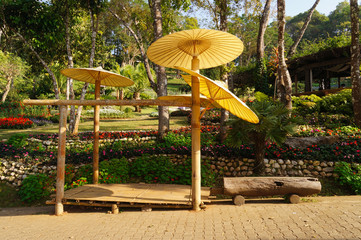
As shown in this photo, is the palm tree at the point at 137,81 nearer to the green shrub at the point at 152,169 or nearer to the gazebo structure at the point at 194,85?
the green shrub at the point at 152,169

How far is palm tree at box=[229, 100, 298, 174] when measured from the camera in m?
5.75

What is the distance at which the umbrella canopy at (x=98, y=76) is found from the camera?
18.4 feet

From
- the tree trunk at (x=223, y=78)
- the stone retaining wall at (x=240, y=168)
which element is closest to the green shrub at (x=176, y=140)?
the stone retaining wall at (x=240, y=168)

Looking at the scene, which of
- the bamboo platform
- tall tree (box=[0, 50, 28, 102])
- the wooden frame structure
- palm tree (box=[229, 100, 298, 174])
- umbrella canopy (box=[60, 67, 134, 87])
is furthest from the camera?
tall tree (box=[0, 50, 28, 102])

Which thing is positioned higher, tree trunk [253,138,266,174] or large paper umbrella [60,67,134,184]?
large paper umbrella [60,67,134,184]

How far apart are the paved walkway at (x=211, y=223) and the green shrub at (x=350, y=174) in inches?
34.1

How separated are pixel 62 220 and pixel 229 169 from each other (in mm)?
4504

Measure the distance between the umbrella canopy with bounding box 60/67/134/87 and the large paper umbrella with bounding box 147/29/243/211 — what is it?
4.68ft

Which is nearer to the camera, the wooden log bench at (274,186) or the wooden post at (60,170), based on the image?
the wooden log bench at (274,186)

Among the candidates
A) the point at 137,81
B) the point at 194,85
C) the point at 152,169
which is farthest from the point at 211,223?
the point at 137,81

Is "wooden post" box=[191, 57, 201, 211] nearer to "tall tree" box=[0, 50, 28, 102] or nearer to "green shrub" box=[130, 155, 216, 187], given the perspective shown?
"green shrub" box=[130, 155, 216, 187]

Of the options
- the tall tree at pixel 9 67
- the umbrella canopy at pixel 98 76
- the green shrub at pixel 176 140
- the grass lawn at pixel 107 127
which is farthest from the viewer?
the tall tree at pixel 9 67

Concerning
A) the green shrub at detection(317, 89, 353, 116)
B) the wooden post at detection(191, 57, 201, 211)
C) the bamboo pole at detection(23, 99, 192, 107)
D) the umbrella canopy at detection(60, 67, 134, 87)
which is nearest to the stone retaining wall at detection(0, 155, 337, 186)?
the wooden post at detection(191, 57, 201, 211)

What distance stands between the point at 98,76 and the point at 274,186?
499 centimetres
